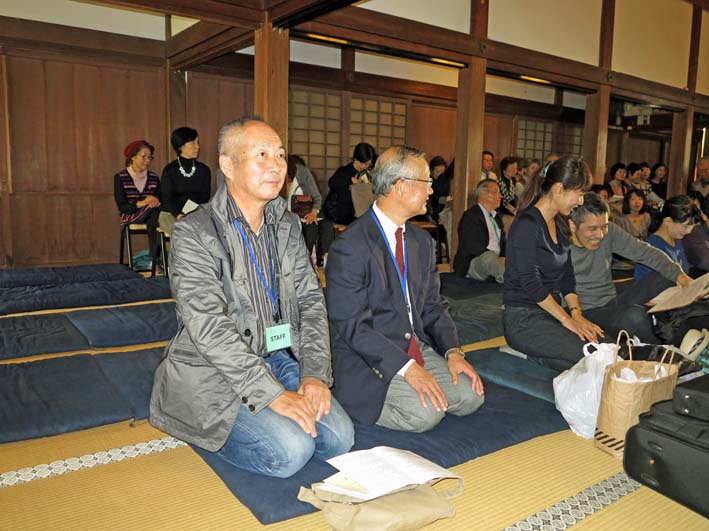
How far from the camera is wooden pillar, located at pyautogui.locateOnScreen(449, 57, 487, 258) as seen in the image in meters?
5.78

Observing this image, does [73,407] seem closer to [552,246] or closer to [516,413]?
[516,413]

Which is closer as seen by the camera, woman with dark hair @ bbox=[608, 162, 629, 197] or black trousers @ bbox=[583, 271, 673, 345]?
black trousers @ bbox=[583, 271, 673, 345]

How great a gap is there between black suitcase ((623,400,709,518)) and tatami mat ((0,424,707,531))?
0.14m

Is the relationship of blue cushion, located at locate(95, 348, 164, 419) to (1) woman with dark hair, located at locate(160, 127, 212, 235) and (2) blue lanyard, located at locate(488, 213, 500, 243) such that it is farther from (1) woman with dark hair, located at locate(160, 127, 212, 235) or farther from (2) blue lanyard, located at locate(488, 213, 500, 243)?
(2) blue lanyard, located at locate(488, 213, 500, 243)

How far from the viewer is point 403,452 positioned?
1768mm

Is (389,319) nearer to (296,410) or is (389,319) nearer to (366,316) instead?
(366,316)

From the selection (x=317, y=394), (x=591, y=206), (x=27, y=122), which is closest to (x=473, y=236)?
(x=591, y=206)

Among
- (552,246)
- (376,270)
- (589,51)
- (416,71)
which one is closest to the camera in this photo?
(376,270)

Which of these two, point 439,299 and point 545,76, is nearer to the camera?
point 439,299

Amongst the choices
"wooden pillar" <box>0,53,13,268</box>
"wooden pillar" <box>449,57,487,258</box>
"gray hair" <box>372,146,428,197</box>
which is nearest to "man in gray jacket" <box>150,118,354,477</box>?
"gray hair" <box>372,146,428,197</box>

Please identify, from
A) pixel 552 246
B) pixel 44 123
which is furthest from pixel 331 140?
pixel 552 246

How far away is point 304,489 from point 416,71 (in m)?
6.99

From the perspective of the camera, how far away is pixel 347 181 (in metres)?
6.06

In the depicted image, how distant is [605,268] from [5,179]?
17.0 feet
